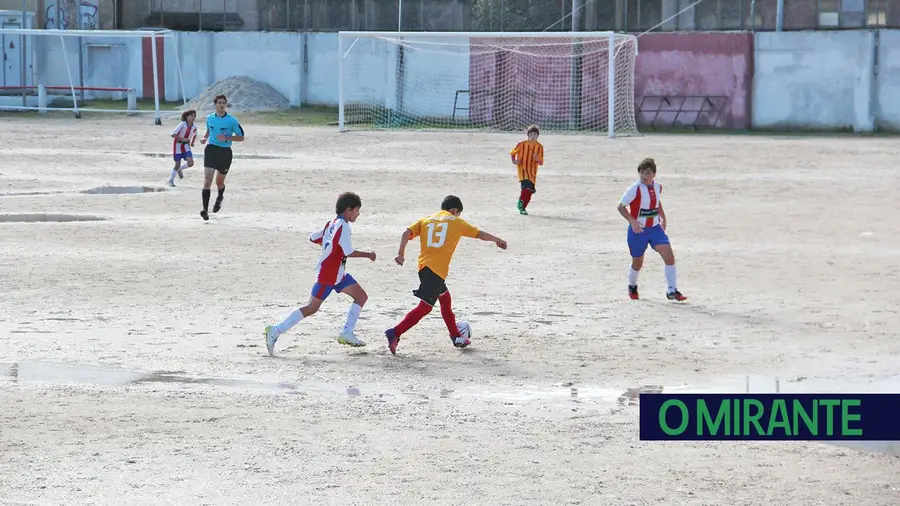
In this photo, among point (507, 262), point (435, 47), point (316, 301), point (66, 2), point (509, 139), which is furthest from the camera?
point (66, 2)

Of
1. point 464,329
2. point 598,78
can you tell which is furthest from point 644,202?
point 598,78

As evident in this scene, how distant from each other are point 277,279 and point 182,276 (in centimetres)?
109

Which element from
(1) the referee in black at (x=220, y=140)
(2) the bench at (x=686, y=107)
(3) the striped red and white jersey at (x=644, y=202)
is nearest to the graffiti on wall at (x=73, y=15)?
(2) the bench at (x=686, y=107)

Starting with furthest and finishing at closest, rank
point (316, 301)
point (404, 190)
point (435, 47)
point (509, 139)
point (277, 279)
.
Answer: point (435, 47) < point (509, 139) < point (404, 190) < point (277, 279) < point (316, 301)

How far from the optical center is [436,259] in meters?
11.6

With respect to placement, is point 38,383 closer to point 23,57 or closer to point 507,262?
point 507,262

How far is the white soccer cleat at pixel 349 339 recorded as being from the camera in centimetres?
1148

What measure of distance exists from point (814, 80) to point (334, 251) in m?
33.3

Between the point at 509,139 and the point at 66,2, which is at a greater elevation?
the point at 66,2

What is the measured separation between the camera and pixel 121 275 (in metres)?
15.3

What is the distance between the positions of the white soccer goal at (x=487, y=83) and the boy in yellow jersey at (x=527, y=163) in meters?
19.5

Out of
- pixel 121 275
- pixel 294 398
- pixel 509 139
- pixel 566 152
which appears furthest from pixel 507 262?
pixel 509 139

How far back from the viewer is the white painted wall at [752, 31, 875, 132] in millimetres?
41375

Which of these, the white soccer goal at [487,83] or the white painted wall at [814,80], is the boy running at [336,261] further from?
the white painted wall at [814,80]
